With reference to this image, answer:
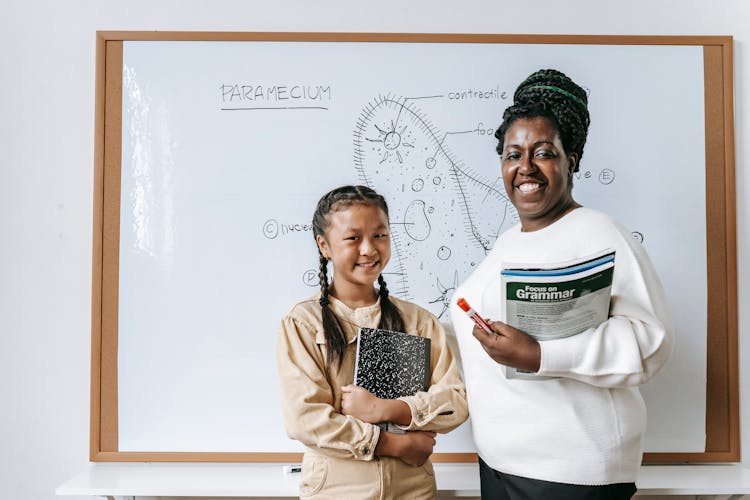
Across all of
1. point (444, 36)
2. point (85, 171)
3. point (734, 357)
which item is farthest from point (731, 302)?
point (85, 171)

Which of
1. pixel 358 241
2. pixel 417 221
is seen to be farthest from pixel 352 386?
pixel 417 221

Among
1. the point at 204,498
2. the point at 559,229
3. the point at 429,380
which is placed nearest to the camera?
the point at 559,229

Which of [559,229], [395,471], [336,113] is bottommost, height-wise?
[395,471]

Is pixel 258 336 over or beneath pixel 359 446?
over

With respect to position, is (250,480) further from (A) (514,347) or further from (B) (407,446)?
(A) (514,347)

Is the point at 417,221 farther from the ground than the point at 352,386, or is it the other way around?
the point at 417,221

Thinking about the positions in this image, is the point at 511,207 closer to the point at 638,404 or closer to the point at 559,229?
the point at 559,229

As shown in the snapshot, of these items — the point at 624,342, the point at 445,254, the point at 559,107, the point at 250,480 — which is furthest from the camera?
the point at 445,254

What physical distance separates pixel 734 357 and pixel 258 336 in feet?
4.42

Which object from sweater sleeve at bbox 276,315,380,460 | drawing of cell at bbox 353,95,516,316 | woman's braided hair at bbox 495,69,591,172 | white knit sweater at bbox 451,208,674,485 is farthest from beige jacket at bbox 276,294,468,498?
woman's braided hair at bbox 495,69,591,172

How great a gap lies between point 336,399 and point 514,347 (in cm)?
44

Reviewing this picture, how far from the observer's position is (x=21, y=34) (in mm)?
2062

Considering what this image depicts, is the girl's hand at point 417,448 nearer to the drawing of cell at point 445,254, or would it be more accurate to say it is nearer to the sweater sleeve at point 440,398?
the sweater sleeve at point 440,398

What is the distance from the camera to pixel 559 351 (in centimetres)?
127
